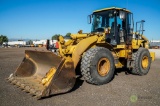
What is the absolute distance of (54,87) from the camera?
4344 mm

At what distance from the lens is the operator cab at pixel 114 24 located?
6945 millimetres

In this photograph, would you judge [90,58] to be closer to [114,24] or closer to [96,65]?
[96,65]

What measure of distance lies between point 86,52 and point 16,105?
2.61 m

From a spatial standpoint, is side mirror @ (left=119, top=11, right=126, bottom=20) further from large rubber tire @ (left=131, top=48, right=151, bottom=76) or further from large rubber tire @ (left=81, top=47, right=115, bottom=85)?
large rubber tire @ (left=81, top=47, right=115, bottom=85)

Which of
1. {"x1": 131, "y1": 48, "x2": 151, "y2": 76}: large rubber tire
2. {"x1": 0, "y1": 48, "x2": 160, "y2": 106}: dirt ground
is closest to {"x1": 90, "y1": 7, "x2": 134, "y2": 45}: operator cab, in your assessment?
{"x1": 131, "y1": 48, "x2": 151, "y2": 76}: large rubber tire

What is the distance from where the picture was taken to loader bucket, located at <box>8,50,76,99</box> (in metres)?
4.36

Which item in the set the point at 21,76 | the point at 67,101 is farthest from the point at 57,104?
the point at 21,76

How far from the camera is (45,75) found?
534 centimetres

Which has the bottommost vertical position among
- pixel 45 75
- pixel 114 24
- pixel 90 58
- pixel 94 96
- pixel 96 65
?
pixel 94 96

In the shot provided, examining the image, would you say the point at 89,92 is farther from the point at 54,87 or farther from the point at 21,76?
the point at 21,76

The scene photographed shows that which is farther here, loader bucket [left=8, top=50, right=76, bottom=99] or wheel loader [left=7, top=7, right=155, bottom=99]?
wheel loader [left=7, top=7, right=155, bottom=99]

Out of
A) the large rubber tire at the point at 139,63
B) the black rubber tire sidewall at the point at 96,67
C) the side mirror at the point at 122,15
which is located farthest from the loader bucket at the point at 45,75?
the large rubber tire at the point at 139,63

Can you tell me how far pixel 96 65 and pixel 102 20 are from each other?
2.75 meters

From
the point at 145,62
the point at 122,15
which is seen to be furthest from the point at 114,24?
the point at 145,62
